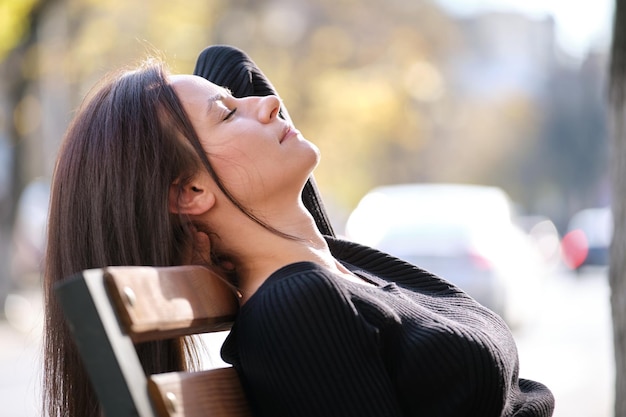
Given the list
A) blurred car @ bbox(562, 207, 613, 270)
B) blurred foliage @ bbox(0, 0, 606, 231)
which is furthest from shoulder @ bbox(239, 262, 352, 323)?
blurred car @ bbox(562, 207, 613, 270)

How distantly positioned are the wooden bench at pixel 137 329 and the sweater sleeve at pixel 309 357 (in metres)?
0.08

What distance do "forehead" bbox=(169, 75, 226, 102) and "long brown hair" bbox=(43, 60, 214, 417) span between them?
7 centimetres

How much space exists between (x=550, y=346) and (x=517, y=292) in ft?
2.61

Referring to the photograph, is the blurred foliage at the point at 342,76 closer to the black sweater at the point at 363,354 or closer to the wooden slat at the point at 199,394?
the black sweater at the point at 363,354

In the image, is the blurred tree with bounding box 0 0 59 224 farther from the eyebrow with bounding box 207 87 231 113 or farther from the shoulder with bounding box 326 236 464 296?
the eyebrow with bounding box 207 87 231 113

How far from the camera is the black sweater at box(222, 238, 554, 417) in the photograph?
2.01 metres

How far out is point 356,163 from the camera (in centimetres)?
3634

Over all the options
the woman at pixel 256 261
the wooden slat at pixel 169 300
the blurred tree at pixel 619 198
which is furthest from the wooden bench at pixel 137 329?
the blurred tree at pixel 619 198

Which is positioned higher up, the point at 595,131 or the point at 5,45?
the point at 5,45

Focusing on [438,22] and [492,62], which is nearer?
[438,22]

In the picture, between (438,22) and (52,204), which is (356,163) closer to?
(438,22)

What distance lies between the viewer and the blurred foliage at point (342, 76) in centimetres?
1966

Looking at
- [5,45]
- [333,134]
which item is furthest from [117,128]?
[333,134]

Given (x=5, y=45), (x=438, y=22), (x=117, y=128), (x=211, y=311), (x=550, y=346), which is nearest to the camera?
(x=211, y=311)
